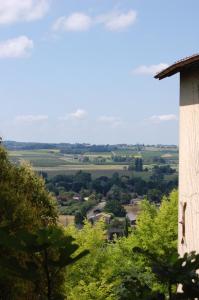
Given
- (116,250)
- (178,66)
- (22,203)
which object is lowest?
(116,250)

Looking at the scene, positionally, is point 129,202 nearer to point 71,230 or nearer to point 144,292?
point 71,230

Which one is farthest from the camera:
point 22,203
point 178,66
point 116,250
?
point 116,250

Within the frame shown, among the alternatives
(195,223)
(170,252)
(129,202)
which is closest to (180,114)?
(195,223)

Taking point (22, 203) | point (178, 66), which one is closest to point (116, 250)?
point (22, 203)

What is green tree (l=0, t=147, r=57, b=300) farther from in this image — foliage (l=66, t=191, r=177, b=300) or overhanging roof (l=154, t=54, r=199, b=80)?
foliage (l=66, t=191, r=177, b=300)

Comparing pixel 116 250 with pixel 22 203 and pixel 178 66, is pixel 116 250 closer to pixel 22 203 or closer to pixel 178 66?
pixel 22 203

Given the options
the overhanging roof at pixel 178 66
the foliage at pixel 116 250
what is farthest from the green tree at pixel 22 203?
the foliage at pixel 116 250

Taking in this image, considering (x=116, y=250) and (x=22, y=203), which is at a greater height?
(x=22, y=203)

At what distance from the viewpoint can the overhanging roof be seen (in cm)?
1280

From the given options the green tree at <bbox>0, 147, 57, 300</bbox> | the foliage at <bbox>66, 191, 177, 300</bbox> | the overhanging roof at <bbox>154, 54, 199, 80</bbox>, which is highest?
the overhanging roof at <bbox>154, 54, 199, 80</bbox>

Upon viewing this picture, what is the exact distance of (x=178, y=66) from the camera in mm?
13312

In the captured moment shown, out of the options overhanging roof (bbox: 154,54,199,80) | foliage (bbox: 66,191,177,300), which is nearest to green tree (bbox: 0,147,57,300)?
overhanging roof (bbox: 154,54,199,80)

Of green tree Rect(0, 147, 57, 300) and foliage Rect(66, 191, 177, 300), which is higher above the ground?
green tree Rect(0, 147, 57, 300)

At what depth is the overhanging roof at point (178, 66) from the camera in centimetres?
1280
